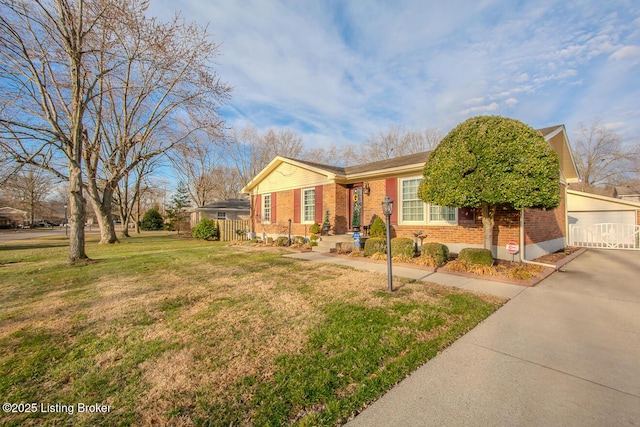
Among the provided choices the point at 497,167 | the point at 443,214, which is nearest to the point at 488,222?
the point at 497,167

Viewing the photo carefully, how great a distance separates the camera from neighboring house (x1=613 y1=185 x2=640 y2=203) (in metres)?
32.3

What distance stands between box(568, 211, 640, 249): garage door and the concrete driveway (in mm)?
11094

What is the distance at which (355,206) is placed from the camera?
1170cm

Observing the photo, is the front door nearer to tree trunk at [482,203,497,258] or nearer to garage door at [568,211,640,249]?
tree trunk at [482,203,497,258]

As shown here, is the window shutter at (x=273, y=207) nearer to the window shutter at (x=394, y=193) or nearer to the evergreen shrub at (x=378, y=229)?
the evergreen shrub at (x=378, y=229)

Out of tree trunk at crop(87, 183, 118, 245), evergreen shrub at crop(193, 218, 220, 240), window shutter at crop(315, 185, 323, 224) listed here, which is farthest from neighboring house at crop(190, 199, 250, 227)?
window shutter at crop(315, 185, 323, 224)

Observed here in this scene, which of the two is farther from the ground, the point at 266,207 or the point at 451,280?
the point at 266,207

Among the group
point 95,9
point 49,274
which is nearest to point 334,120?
point 95,9

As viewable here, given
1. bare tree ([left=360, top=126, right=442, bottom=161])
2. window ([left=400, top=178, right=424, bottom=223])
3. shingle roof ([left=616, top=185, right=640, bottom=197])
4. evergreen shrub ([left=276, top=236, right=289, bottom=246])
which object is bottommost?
evergreen shrub ([left=276, top=236, right=289, bottom=246])

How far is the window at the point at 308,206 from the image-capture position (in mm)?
12934

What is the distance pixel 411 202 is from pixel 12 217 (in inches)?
2969

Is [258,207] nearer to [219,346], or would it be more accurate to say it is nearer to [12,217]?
[219,346]

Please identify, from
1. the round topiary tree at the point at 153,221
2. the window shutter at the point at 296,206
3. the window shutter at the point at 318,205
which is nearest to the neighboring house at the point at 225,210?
the window shutter at the point at 296,206

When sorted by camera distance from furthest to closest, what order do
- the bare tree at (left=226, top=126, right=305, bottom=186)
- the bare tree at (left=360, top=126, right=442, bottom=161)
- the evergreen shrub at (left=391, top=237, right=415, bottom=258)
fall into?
the bare tree at (left=226, top=126, right=305, bottom=186)
the bare tree at (left=360, top=126, right=442, bottom=161)
the evergreen shrub at (left=391, top=237, right=415, bottom=258)
